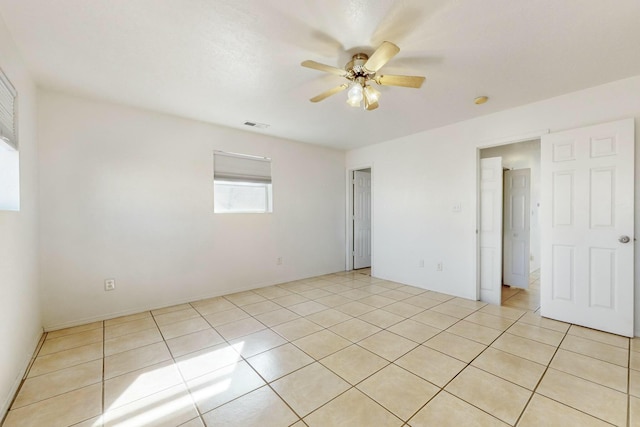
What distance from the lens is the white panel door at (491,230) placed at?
3.51 m

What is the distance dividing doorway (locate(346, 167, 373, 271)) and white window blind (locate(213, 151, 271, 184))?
1.82 meters

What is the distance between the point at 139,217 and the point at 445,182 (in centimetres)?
406

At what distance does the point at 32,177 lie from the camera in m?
2.46

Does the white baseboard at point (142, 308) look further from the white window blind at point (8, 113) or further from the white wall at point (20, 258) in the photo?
the white window blind at point (8, 113)

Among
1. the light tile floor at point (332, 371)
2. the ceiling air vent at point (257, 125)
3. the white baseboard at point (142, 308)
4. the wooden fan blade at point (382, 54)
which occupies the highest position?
the ceiling air vent at point (257, 125)

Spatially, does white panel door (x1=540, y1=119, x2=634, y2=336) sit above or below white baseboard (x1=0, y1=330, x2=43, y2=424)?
above

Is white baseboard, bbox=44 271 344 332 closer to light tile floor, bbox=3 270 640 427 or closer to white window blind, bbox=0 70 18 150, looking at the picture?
light tile floor, bbox=3 270 640 427

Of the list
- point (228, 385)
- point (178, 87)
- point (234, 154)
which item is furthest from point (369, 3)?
point (234, 154)

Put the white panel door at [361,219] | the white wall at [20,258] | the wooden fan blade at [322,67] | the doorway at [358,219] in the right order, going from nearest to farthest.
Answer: the white wall at [20,258], the wooden fan blade at [322,67], the doorway at [358,219], the white panel door at [361,219]

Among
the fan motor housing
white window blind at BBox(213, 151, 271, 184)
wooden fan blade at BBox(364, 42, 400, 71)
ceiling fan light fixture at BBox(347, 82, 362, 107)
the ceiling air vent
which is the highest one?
the ceiling air vent

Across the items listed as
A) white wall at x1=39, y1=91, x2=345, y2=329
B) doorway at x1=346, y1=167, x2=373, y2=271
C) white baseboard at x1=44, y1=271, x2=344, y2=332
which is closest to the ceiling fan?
white wall at x1=39, y1=91, x2=345, y2=329

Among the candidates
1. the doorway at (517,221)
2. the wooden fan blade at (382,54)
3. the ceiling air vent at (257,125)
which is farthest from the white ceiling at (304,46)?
the doorway at (517,221)

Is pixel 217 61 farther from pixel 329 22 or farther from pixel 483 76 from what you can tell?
pixel 483 76

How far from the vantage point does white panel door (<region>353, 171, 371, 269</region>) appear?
556cm
